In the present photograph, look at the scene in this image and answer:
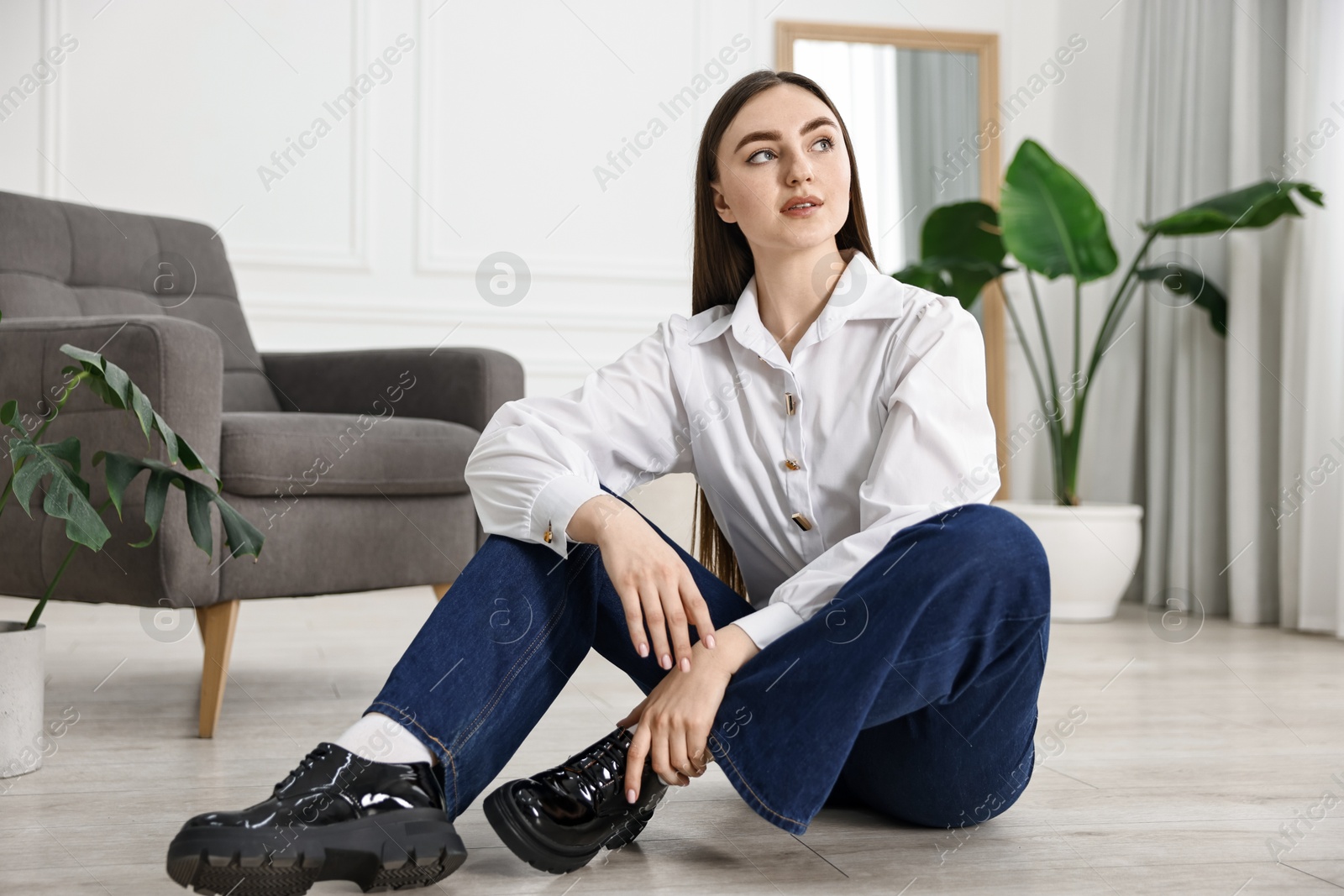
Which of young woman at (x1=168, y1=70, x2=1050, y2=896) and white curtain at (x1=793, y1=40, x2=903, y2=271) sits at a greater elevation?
white curtain at (x1=793, y1=40, x2=903, y2=271)

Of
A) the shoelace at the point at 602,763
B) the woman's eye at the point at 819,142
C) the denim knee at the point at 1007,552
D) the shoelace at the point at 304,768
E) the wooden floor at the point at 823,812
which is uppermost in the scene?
the woman's eye at the point at 819,142

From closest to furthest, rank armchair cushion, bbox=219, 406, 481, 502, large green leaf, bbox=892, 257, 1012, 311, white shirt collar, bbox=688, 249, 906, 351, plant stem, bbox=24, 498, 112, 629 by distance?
white shirt collar, bbox=688, 249, 906, 351, plant stem, bbox=24, 498, 112, 629, armchair cushion, bbox=219, 406, 481, 502, large green leaf, bbox=892, 257, 1012, 311

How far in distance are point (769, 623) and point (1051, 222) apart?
2474mm

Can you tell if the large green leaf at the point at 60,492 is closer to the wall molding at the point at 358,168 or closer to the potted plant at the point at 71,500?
the potted plant at the point at 71,500

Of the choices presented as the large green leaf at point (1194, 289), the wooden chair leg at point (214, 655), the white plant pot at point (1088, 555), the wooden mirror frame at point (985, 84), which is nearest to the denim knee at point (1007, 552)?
the wooden chair leg at point (214, 655)

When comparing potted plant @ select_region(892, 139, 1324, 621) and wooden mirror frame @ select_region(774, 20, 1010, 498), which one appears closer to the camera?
potted plant @ select_region(892, 139, 1324, 621)

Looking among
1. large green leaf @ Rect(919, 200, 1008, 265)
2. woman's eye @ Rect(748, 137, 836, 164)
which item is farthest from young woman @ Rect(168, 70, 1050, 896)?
large green leaf @ Rect(919, 200, 1008, 265)

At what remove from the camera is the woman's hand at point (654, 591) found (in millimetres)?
1012

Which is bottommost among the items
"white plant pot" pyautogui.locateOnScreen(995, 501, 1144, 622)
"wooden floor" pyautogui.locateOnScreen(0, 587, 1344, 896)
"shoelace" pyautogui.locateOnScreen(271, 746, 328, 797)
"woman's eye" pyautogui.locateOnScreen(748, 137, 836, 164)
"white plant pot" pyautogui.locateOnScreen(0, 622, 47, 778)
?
"white plant pot" pyautogui.locateOnScreen(995, 501, 1144, 622)

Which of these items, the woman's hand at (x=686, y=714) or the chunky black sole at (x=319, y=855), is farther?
the woman's hand at (x=686, y=714)

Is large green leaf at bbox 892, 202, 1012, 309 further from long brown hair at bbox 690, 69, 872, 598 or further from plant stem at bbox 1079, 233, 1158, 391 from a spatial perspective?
long brown hair at bbox 690, 69, 872, 598

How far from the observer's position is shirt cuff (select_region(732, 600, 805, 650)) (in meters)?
1.01

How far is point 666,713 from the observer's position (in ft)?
3.21

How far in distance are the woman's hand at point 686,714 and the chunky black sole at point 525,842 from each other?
8 centimetres
